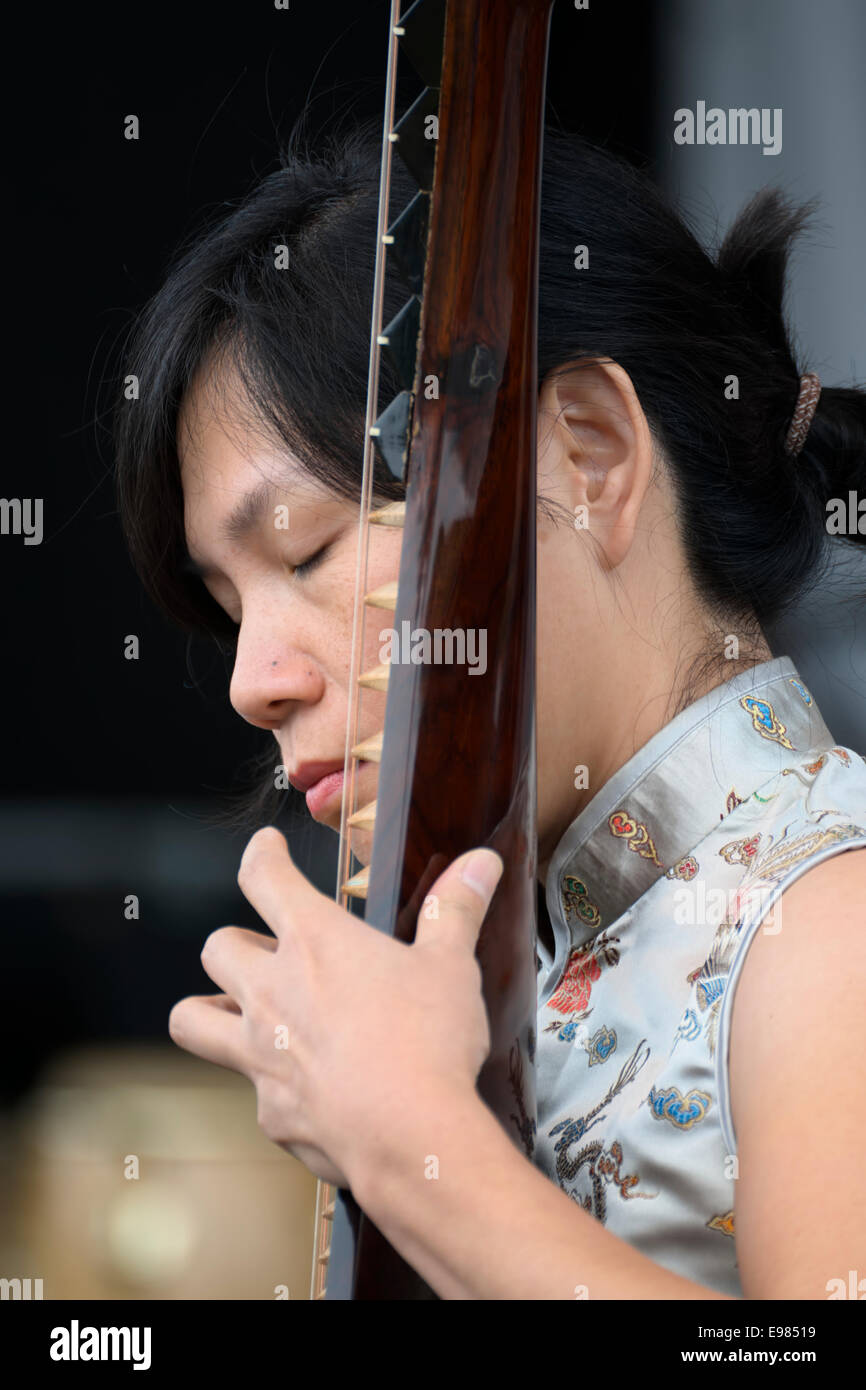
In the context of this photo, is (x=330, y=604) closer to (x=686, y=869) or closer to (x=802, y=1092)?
(x=686, y=869)

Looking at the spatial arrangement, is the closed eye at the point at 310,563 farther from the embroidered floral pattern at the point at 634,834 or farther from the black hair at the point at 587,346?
the embroidered floral pattern at the point at 634,834

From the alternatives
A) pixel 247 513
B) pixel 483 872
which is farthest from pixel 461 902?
pixel 247 513

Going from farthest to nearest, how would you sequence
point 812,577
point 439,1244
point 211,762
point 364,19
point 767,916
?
1. point 211,762
2. point 364,19
3. point 812,577
4. point 767,916
5. point 439,1244

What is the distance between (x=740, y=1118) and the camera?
0.45 meters

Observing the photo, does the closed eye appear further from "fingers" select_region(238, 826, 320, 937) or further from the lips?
"fingers" select_region(238, 826, 320, 937)

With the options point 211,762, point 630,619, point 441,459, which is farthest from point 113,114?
point 441,459

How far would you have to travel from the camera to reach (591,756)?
673 millimetres

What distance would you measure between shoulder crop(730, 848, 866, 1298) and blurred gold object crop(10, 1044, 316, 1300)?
1604 mm

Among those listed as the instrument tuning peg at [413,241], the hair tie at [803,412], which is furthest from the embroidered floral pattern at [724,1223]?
the hair tie at [803,412]

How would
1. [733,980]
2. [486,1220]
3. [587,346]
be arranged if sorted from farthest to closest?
[587,346] < [733,980] < [486,1220]

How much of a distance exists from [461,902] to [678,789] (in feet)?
0.83

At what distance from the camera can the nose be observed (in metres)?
0.70

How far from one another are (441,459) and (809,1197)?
0.83 ft

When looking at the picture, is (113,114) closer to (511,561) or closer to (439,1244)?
(511,561)
